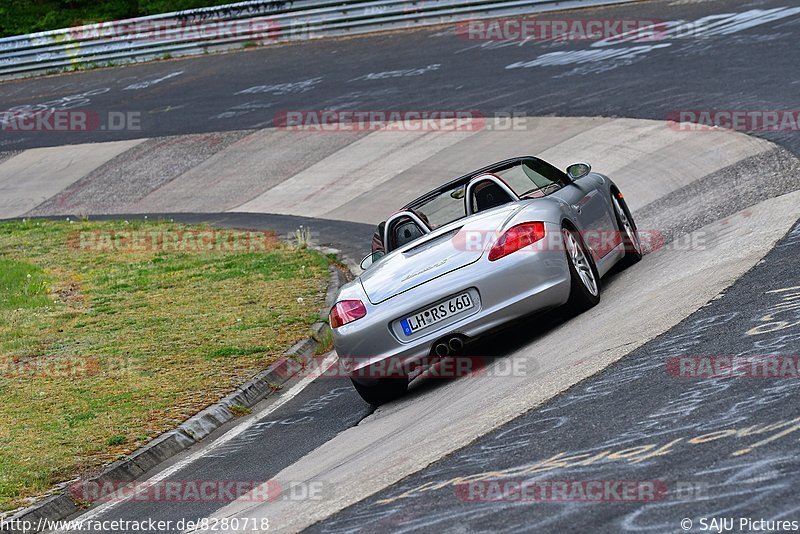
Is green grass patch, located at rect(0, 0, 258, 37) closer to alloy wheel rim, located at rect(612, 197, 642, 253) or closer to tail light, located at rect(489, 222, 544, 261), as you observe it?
alloy wheel rim, located at rect(612, 197, 642, 253)

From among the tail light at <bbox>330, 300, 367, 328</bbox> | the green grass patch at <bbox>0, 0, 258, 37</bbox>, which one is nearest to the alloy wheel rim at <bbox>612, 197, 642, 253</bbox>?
the tail light at <bbox>330, 300, 367, 328</bbox>

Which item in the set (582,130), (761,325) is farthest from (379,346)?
(582,130)

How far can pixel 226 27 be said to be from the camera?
Result: 31172 millimetres

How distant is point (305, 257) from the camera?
15633 mm

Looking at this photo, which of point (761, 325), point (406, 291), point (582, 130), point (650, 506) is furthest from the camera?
point (582, 130)

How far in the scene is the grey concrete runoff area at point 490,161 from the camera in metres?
5.64

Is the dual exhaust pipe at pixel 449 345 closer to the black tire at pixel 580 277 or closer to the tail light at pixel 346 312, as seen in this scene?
the tail light at pixel 346 312

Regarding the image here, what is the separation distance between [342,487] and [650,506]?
216 centimetres

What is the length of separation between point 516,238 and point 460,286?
54cm

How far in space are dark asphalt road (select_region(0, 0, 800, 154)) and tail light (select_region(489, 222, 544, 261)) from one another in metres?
6.17

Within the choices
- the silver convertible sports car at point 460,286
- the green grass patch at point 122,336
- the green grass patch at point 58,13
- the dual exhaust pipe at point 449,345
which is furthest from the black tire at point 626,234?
the green grass patch at point 58,13

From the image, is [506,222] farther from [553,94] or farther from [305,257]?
[553,94]

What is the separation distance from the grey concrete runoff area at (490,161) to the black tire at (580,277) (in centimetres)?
15

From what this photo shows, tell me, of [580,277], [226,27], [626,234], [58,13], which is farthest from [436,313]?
[58,13]
